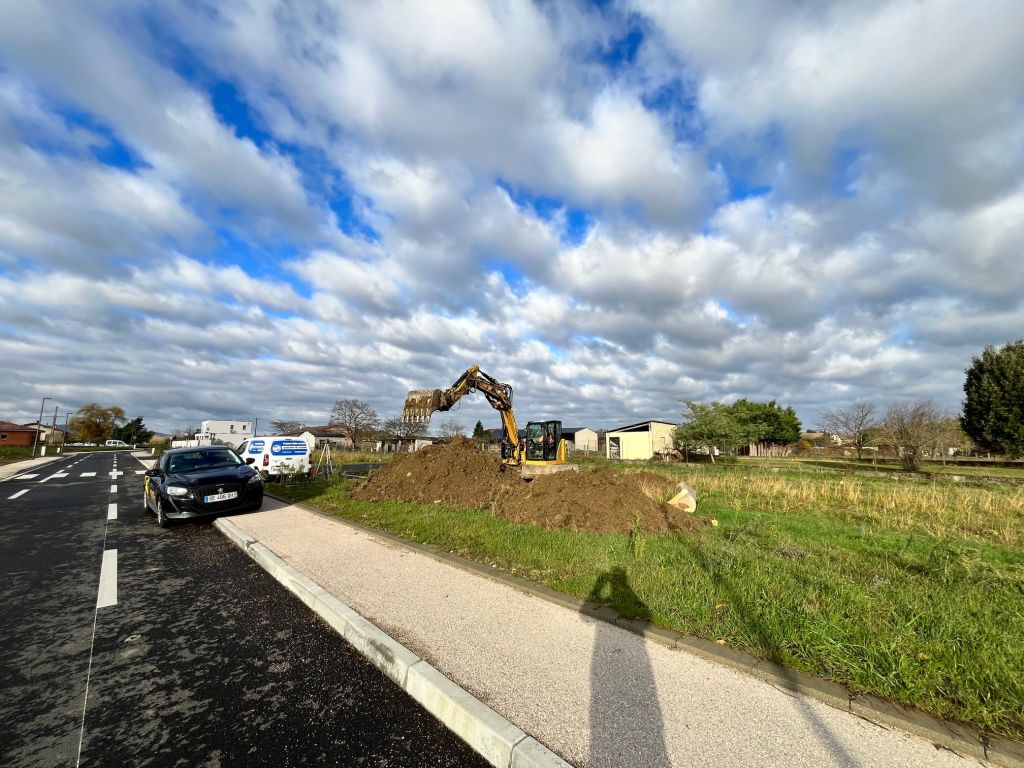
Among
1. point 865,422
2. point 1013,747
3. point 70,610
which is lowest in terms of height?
point 70,610

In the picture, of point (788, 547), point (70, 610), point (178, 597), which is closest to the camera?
point (70, 610)

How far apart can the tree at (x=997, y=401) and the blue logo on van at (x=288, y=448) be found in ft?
155

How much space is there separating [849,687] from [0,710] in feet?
19.2

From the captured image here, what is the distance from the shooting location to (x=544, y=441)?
53.8ft

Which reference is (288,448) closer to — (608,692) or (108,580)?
(108,580)

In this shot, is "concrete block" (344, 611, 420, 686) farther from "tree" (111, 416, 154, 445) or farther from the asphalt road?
"tree" (111, 416, 154, 445)

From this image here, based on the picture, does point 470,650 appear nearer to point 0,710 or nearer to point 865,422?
point 0,710

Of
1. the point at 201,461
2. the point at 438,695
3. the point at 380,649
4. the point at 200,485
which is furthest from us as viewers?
the point at 201,461

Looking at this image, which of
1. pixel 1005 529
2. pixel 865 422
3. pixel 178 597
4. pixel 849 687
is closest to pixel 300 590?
pixel 178 597

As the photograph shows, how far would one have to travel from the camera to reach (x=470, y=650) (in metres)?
3.58

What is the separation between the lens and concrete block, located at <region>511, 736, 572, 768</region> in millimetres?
2311

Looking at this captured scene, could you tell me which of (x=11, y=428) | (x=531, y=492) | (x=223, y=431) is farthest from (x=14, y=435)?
(x=531, y=492)

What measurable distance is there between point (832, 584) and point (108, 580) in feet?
29.4

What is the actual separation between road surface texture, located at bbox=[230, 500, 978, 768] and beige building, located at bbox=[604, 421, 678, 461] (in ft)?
144
